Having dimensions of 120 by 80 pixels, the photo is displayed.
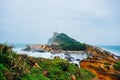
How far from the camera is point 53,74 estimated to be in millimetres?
16156

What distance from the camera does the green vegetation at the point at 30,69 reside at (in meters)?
11.6

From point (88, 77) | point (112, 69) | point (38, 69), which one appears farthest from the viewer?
point (112, 69)

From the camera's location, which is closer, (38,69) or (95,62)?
(38,69)

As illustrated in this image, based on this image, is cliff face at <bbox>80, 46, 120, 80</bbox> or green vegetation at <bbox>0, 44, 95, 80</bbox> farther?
cliff face at <bbox>80, 46, 120, 80</bbox>

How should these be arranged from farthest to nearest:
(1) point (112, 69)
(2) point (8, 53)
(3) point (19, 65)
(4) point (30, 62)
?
(1) point (112, 69), (4) point (30, 62), (2) point (8, 53), (3) point (19, 65)

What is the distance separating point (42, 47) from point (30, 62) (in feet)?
235

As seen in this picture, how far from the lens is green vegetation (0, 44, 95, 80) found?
1160 cm

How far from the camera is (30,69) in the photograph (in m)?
14.6

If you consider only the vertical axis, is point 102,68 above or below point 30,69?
below

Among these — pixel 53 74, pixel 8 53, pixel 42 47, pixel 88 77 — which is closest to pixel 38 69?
pixel 53 74

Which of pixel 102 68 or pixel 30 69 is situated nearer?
pixel 30 69

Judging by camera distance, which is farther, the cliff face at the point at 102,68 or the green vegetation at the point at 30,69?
the cliff face at the point at 102,68

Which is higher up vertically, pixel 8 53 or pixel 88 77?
pixel 8 53

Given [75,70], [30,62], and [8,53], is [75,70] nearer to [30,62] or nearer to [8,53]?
[30,62]
